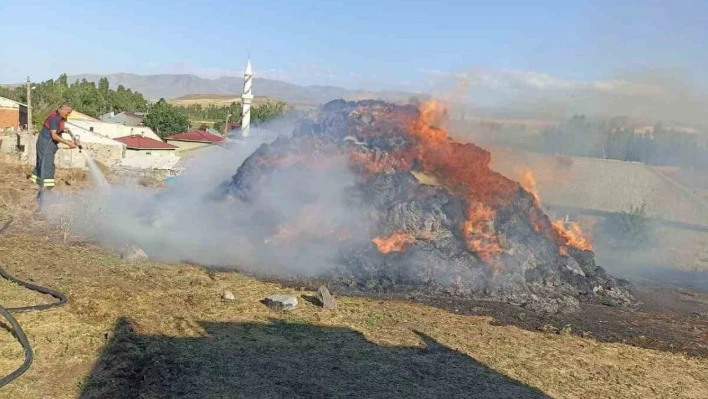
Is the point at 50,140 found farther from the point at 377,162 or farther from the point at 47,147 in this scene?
the point at 377,162

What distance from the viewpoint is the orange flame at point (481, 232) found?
50.4 feet

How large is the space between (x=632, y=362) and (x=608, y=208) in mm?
27137

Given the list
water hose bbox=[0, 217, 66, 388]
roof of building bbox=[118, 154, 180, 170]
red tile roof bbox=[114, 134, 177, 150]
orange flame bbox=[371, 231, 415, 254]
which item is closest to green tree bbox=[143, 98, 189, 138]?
red tile roof bbox=[114, 134, 177, 150]

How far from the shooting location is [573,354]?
945cm

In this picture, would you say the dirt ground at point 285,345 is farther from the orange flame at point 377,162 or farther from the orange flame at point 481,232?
the orange flame at point 377,162

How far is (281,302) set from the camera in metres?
10.1

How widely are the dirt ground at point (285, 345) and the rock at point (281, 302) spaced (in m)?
0.16

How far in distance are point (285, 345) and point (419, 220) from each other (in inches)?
322

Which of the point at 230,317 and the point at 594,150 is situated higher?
the point at 594,150

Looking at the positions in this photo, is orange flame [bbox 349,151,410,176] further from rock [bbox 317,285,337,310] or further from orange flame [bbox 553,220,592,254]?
rock [bbox 317,285,337,310]

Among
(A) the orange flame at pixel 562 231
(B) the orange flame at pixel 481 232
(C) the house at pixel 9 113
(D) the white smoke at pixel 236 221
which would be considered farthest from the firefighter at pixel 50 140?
(C) the house at pixel 9 113

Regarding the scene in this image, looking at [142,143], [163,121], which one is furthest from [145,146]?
[163,121]

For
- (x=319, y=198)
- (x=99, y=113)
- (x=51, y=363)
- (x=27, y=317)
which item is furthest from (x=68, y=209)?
(x=99, y=113)

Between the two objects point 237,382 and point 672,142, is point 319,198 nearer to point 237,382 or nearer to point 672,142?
point 237,382
